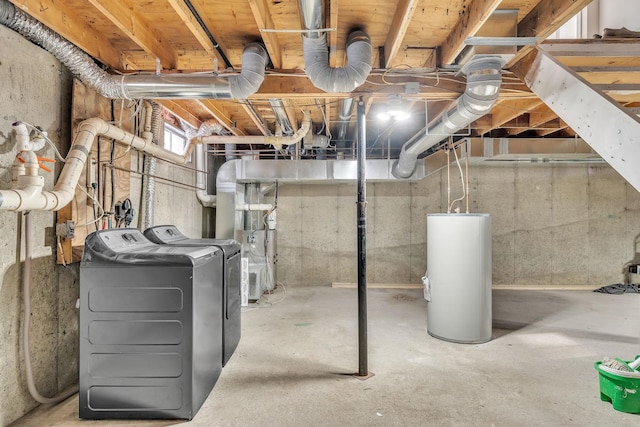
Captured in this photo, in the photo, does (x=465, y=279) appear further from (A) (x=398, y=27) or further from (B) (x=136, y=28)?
(B) (x=136, y=28)

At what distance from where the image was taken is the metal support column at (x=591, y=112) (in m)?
1.29

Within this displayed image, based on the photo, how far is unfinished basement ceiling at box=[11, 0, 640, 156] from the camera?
179 cm

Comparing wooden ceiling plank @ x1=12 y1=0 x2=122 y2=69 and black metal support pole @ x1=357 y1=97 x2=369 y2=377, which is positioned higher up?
wooden ceiling plank @ x1=12 y1=0 x2=122 y2=69

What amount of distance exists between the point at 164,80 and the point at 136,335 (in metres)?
1.68

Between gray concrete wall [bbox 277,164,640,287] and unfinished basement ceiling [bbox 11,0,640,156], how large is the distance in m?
2.66

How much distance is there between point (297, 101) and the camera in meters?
3.12

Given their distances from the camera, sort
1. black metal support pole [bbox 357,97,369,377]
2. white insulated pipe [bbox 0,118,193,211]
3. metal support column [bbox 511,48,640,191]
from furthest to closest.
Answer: black metal support pole [bbox 357,97,369,377] → white insulated pipe [bbox 0,118,193,211] → metal support column [bbox 511,48,640,191]

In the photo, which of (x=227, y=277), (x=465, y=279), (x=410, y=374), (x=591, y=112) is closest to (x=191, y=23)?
(x=227, y=277)

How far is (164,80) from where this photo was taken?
2.19m

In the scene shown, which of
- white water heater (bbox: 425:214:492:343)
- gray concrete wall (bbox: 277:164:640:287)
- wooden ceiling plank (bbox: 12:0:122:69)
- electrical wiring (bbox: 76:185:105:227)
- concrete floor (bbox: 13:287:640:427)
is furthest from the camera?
gray concrete wall (bbox: 277:164:640:287)

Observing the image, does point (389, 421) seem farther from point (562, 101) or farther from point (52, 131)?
point (52, 131)

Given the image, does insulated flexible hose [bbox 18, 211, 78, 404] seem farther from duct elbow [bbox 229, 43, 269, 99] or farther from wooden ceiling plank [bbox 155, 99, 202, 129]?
wooden ceiling plank [bbox 155, 99, 202, 129]

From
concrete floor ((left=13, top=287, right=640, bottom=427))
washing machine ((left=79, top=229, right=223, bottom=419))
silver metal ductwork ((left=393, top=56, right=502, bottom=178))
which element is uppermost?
silver metal ductwork ((left=393, top=56, right=502, bottom=178))

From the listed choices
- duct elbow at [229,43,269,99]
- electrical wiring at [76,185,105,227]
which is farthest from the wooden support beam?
electrical wiring at [76,185,105,227]
